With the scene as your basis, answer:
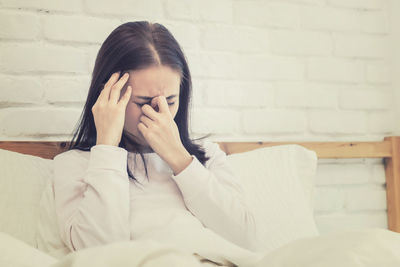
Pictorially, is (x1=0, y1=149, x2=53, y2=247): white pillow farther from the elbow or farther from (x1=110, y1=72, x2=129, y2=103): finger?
(x1=110, y1=72, x2=129, y2=103): finger

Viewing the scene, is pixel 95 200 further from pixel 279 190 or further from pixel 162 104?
pixel 279 190

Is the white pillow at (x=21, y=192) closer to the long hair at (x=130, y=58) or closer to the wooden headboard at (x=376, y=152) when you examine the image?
the long hair at (x=130, y=58)

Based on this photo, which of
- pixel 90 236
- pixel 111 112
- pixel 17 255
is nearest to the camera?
pixel 17 255

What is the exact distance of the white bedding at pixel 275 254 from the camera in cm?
34

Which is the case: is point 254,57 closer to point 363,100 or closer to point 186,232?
point 363,100

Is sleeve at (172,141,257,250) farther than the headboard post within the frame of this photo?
No

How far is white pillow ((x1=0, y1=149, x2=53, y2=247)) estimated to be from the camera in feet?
2.70

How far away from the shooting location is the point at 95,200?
0.79 metres

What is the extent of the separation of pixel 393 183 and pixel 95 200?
1022 millimetres

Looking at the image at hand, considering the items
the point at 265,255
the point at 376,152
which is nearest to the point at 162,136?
the point at 265,255

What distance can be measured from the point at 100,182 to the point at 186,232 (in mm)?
186

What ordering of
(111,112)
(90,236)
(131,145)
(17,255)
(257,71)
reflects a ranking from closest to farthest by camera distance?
1. (17,255)
2. (90,236)
3. (111,112)
4. (131,145)
5. (257,71)

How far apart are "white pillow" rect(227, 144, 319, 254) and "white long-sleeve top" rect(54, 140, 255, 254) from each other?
7 cm

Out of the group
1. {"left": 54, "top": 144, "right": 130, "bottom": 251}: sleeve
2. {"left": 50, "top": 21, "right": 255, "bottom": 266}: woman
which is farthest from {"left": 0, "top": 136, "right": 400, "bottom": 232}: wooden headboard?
{"left": 54, "top": 144, "right": 130, "bottom": 251}: sleeve
